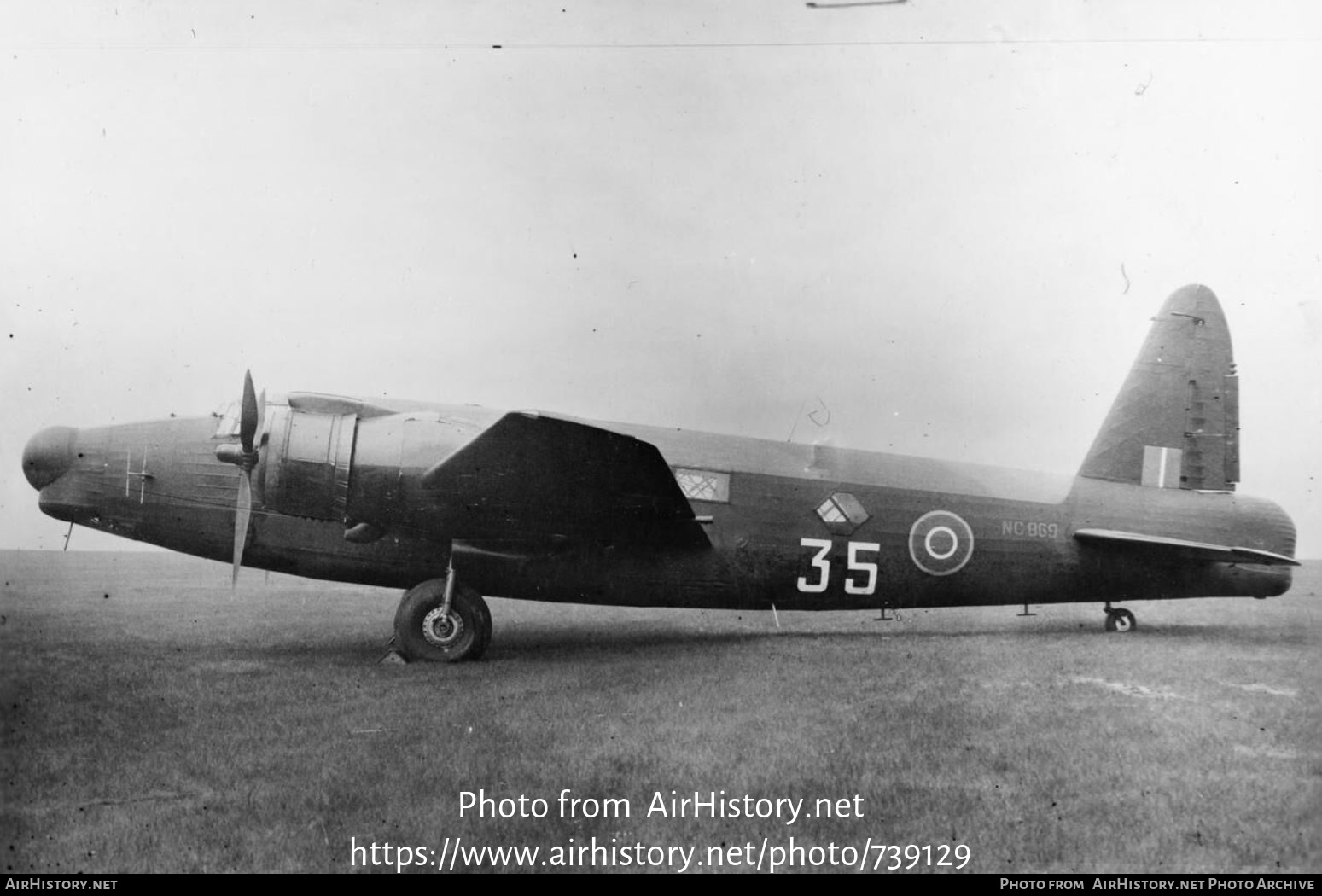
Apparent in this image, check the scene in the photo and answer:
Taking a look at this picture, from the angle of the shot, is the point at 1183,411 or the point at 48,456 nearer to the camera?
the point at 48,456

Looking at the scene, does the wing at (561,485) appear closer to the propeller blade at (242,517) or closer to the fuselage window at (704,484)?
the fuselage window at (704,484)

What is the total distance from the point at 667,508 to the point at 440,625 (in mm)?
2168

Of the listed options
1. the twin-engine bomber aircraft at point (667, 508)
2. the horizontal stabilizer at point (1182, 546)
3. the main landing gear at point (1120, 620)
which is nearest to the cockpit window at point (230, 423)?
the twin-engine bomber aircraft at point (667, 508)

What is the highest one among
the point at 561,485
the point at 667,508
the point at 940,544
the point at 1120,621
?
the point at 561,485

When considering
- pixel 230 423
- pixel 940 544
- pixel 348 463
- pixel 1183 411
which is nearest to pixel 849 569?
pixel 940 544

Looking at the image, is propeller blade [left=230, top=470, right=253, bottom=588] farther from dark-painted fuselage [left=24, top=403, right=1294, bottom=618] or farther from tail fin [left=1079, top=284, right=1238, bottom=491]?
tail fin [left=1079, top=284, right=1238, bottom=491]

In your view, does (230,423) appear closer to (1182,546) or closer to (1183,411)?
(1182,546)

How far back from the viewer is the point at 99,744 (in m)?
4.46

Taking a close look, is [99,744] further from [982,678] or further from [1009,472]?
[1009,472]

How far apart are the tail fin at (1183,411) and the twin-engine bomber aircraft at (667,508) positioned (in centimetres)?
2

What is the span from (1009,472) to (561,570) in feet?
15.5

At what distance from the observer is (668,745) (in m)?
4.57

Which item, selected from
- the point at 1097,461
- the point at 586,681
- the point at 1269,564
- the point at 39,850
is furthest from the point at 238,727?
the point at 1269,564

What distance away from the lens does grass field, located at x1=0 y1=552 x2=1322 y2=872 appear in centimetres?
345
